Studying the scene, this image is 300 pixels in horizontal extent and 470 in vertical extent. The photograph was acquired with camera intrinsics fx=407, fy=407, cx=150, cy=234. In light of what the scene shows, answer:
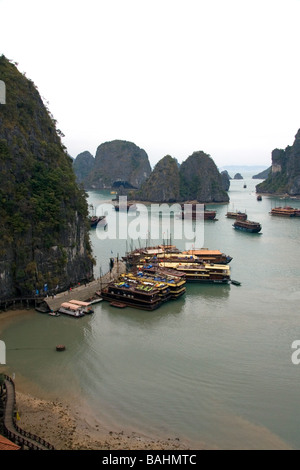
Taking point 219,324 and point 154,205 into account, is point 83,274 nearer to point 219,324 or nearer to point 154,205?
Answer: point 219,324

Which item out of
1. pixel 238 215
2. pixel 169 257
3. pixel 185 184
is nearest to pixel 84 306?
pixel 169 257

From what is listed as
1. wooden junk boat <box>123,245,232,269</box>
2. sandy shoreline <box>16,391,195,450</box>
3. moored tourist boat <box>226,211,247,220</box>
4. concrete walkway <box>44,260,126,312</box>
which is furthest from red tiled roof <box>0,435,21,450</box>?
moored tourist boat <box>226,211,247,220</box>

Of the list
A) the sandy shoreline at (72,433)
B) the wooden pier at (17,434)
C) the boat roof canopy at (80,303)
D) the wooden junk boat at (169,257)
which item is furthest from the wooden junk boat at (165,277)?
the wooden pier at (17,434)

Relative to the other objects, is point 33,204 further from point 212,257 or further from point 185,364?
point 212,257

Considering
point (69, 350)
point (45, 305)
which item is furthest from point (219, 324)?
point (45, 305)

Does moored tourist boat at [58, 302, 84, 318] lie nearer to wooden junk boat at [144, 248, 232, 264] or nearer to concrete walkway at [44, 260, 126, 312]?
concrete walkway at [44, 260, 126, 312]
